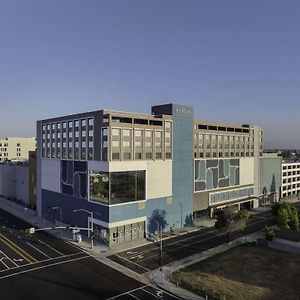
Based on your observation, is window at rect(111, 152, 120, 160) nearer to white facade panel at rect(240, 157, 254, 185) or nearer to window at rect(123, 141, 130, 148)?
window at rect(123, 141, 130, 148)

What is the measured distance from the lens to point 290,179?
133m

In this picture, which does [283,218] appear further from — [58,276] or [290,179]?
[290,179]

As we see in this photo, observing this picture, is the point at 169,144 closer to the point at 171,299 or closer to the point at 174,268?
the point at 174,268

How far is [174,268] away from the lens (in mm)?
54938

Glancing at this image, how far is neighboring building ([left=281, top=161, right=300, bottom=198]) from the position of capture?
129500mm

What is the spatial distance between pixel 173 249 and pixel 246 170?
51409 millimetres

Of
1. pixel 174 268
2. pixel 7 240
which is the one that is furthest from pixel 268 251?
pixel 7 240

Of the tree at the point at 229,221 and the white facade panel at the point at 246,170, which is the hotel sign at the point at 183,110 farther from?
the white facade panel at the point at 246,170

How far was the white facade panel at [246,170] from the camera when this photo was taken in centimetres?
10481

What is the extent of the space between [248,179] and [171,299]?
233 feet

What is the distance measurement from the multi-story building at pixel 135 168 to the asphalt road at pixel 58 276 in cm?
1068

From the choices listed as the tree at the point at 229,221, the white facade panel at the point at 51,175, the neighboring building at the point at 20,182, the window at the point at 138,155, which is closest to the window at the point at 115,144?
the window at the point at 138,155

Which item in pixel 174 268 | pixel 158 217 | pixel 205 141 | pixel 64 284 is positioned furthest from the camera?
pixel 205 141

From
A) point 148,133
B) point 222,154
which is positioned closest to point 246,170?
point 222,154
